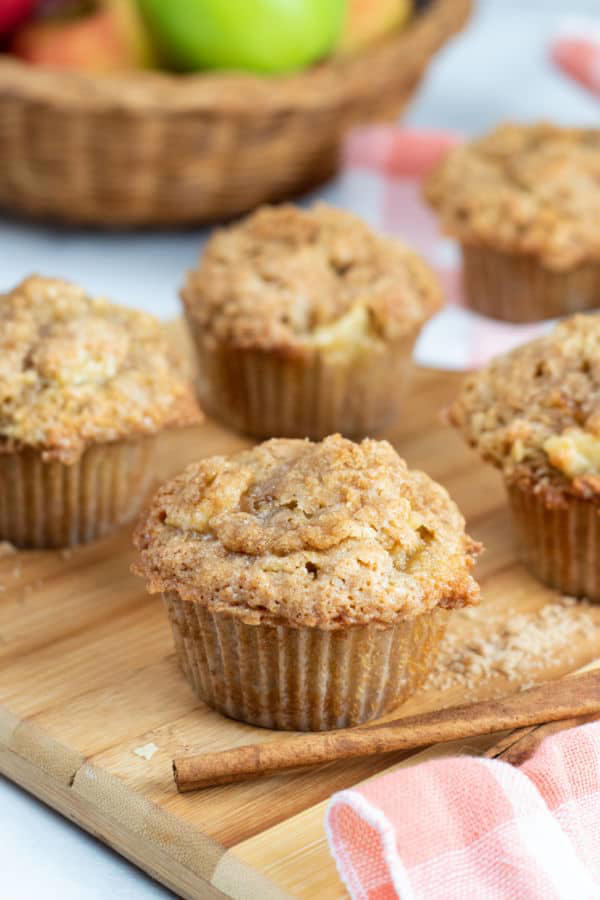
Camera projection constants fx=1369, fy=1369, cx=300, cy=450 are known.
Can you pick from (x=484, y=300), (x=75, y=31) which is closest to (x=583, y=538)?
(x=484, y=300)

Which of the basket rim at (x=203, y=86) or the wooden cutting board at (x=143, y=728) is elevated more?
the basket rim at (x=203, y=86)

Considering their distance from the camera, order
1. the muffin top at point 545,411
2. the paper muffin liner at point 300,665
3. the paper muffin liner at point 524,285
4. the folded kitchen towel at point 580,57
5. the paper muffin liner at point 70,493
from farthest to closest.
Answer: the folded kitchen towel at point 580,57 < the paper muffin liner at point 524,285 < the paper muffin liner at point 70,493 < the muffin top at point 545,411 < the paper muffin liner at point 300,665

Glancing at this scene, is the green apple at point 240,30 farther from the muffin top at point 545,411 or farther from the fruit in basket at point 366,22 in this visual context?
the muffin top at point 545,411

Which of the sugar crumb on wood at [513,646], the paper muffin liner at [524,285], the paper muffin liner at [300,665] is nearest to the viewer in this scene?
the paper muffin liner at [300,665]

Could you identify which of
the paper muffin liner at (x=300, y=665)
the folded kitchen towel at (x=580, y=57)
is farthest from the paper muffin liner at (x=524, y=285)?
the paper muffin liner at (x=300, y=665)

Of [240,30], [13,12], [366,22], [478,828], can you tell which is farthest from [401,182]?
[478,828]

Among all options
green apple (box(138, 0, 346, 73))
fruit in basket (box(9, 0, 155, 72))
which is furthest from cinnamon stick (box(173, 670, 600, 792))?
fruit in basket (box(9, 0, 155, 72))

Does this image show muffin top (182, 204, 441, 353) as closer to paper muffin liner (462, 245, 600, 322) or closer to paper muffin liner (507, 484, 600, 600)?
paper muffin liner (462, 245, 600, 322)
